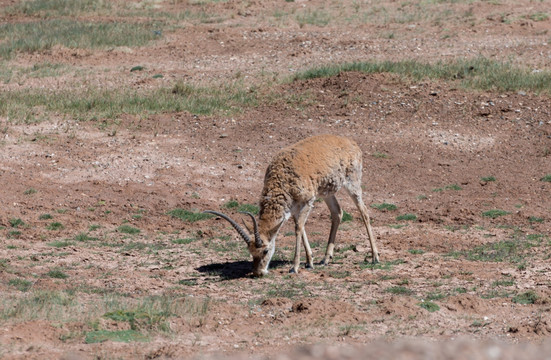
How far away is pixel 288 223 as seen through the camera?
17.0 metres

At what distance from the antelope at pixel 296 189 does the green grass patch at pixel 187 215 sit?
10.4ft

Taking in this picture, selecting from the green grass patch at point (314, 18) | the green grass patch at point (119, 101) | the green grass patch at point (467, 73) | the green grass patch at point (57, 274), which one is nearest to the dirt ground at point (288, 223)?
the green grass patch at point (57, 274)

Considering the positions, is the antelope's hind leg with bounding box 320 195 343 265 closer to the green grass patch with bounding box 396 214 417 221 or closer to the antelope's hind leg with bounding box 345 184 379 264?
the antelope's hind leg with bounding box 345 184 379 264

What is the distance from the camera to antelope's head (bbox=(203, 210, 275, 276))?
509 inches

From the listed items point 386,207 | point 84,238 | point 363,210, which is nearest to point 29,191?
point 84,238

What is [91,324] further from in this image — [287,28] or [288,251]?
[287,28]

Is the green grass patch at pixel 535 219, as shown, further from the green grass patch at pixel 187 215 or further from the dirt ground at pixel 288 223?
the green grass patch at pixel 187 215

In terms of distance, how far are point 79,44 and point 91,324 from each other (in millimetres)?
21886

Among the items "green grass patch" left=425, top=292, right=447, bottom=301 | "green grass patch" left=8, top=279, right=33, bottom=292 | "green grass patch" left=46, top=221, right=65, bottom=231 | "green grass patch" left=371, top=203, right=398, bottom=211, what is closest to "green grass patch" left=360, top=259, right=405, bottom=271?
"green grass patch" left=425, top=292, right=447, bottom=301

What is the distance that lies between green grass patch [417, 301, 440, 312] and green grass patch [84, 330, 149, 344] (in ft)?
12.6

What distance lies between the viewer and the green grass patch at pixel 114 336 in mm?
9547

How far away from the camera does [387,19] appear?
34.9 m

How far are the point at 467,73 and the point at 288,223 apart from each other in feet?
34.2

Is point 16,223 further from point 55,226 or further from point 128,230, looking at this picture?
point 128,230
